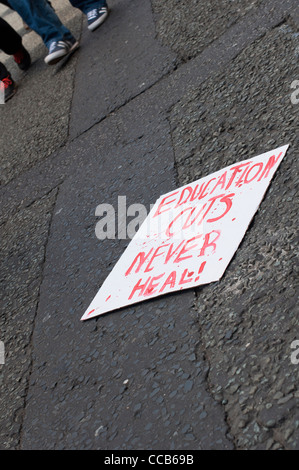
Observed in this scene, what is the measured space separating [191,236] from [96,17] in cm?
314

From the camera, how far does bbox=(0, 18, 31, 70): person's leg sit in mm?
5406

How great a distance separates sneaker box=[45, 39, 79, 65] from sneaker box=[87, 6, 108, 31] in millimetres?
220

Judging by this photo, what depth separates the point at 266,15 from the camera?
380 centimetres

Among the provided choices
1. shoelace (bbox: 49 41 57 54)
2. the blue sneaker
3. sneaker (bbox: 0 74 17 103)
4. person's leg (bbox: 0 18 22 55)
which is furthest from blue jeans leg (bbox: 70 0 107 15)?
sneaker (bbox: 0 74 17 103)

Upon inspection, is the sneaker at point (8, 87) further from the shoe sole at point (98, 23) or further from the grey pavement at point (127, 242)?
the shoe sole at point (98, 23)

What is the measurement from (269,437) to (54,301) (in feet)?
4.28

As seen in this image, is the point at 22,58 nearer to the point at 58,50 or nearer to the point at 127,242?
the point at 58,50

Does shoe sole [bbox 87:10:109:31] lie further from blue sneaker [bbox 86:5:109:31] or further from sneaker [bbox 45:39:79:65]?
sneaker [bbox 45:39:79:65]

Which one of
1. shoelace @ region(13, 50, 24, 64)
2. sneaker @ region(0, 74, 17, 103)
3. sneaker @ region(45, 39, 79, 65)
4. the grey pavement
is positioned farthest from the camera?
shoelace @ region(13, 50, 24, 64)

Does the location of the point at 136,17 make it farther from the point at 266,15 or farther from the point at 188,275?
the point at 188,275

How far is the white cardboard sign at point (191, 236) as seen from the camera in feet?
7.95

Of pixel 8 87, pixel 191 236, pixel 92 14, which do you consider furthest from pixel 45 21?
pixel 191 236

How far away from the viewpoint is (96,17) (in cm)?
518

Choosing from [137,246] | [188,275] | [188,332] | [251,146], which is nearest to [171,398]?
[188,332]
